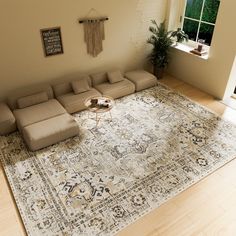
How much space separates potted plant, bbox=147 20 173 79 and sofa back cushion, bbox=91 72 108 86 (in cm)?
126

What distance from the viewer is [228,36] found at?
13.5ft

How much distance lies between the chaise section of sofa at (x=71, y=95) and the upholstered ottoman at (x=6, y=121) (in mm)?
877

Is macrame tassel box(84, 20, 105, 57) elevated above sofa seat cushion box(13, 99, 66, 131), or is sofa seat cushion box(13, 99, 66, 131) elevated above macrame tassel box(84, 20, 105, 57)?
macrame tassel box(84, 20, 105, 57)

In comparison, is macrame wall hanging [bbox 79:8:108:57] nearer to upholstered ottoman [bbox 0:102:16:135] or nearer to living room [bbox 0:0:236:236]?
living room [bbox 0:0:236:236]

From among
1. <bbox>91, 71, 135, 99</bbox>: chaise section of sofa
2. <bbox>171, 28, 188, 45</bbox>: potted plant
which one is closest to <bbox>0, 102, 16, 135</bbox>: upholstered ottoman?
<bbox>91, 71, 135, 99</bbox>: chaise section of sofa

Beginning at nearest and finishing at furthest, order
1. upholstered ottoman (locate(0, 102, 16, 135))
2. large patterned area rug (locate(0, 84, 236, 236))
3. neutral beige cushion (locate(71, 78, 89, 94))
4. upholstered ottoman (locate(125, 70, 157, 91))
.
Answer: large patterned area rug (locate(0, 84, 236, 236))
upholstered ottoman (locate(0, 102, 16, 135))
neutral beige cushion (locate(71, 78, 89, 94))
upholstered ottoman (locate(125, 70, 157, 91))

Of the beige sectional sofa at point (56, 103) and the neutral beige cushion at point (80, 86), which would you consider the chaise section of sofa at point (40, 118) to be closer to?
the beige sectional sofa at point (56, 103)

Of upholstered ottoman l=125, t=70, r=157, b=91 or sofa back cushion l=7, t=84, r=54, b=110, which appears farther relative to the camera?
upholstered ottoman l=125, t=70, r=157, b=91

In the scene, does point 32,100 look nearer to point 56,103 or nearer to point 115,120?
point 56,103

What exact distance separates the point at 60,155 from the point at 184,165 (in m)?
1.77

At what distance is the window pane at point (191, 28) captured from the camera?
4953 millimetres

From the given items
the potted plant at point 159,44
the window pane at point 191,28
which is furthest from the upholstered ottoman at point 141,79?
the window pane at point 191,28

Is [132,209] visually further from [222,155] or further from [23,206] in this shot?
[222,155]

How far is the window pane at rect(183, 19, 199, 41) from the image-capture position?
4.95 meters
